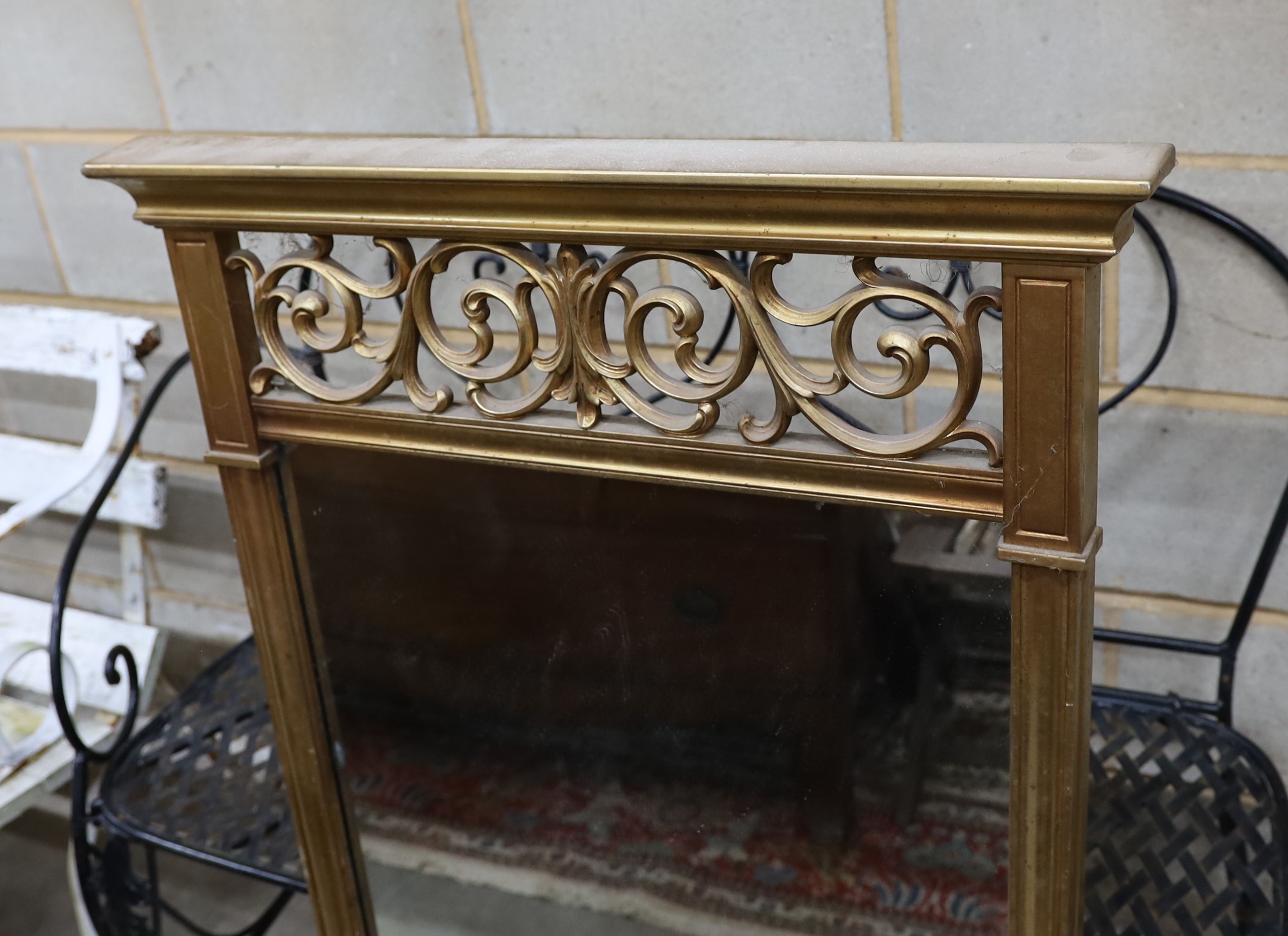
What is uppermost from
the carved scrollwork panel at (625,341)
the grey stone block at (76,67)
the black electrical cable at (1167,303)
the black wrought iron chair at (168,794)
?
the grey stone block at (76,67)

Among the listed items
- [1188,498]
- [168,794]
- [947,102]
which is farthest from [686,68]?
[168,794]

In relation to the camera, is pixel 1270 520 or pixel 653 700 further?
pixel 1270 520

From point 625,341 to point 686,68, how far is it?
0.58m

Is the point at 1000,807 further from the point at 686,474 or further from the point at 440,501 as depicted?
the point at 440,501

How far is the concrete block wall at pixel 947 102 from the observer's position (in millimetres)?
1070

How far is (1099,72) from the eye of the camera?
42.5 inches

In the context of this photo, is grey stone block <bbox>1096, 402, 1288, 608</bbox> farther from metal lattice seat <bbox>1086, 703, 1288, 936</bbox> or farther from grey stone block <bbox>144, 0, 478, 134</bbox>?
grey stone block <bbox>144, 0, 478, 134</bbox>

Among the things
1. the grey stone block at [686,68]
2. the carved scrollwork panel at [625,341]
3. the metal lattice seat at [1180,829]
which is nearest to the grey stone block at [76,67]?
the grey stone block at [686,68]

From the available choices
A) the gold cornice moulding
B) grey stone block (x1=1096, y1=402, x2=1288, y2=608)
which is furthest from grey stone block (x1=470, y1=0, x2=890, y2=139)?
the gold cornice moulding

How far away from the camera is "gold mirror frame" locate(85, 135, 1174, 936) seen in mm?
628

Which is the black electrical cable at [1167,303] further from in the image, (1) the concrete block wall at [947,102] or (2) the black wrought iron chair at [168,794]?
(2) the black wrought iron chair at [168,794]

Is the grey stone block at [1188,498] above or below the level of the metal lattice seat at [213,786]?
above

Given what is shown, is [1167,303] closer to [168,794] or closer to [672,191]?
[672,191]

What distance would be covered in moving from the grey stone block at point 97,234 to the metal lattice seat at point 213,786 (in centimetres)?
58
